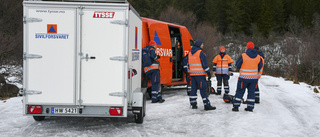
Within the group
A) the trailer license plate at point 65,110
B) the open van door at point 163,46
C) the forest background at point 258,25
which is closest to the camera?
the trailer license plate at point 65,110

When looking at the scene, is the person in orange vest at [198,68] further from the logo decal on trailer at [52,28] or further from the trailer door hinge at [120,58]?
the logo decal on trailer at [52,28]

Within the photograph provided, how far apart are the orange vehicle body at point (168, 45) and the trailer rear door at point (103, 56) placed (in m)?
3.87

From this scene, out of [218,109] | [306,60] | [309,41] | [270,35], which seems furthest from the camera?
[270,35]

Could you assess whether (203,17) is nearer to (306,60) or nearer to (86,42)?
(306,60)

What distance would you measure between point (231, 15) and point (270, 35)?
8.19 meters

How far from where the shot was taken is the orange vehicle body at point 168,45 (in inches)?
395

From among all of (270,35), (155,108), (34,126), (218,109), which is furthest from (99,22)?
(270,35)

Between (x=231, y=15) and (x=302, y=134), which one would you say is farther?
(x=231, y=15)

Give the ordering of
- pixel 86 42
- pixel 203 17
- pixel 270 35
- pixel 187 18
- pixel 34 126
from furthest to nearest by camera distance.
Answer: pixel 270 35, pixel 203 17, pixel 187 18, pixel 34 126, pixel 86 42

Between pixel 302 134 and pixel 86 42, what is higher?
pixel 86 42

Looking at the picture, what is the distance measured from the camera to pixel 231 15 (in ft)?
189

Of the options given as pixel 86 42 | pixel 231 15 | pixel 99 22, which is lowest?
pixel 86 42

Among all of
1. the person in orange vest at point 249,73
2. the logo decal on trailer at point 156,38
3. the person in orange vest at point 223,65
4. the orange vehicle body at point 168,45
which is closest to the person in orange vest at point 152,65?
the orange vehicle body at point 168,45

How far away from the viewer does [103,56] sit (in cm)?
562
